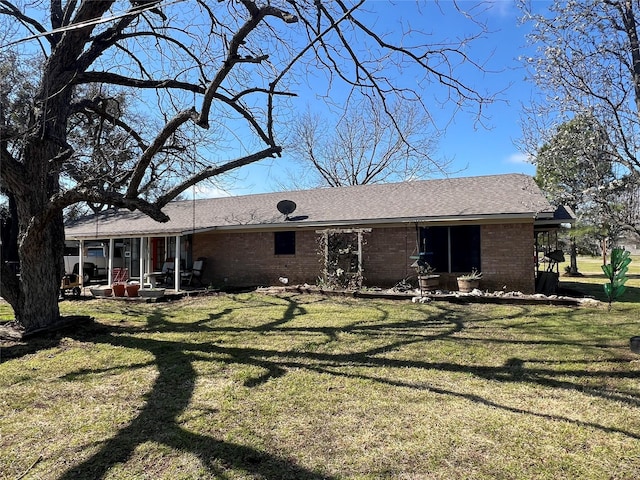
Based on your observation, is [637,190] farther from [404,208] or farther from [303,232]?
[303,232]

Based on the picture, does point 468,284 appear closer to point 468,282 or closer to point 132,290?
point 468,282

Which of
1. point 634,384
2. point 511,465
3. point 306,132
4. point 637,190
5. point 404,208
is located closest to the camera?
point 511,465

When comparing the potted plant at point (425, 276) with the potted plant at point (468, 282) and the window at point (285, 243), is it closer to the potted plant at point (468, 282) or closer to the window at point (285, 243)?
the potted plant at point (468, 282)

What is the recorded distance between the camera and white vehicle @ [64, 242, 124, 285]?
18641 millimetres

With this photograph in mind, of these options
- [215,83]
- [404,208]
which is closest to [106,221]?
[404,208]

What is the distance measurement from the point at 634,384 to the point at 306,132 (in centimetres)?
2685

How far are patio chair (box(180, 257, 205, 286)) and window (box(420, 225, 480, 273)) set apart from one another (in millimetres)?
8433

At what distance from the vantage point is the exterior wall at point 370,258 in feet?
41.0

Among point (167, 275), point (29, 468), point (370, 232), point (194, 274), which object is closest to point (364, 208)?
point (370, 232)

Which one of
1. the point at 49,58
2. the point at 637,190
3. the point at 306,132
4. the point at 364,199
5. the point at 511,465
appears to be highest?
the point at 306,132

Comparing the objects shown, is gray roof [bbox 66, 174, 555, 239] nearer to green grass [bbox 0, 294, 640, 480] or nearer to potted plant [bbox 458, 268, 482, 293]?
potted plant [bbox 458, 268, 482, 293]

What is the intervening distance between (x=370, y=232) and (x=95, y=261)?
13261mm

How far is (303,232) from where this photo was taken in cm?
1549

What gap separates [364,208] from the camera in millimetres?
15281
